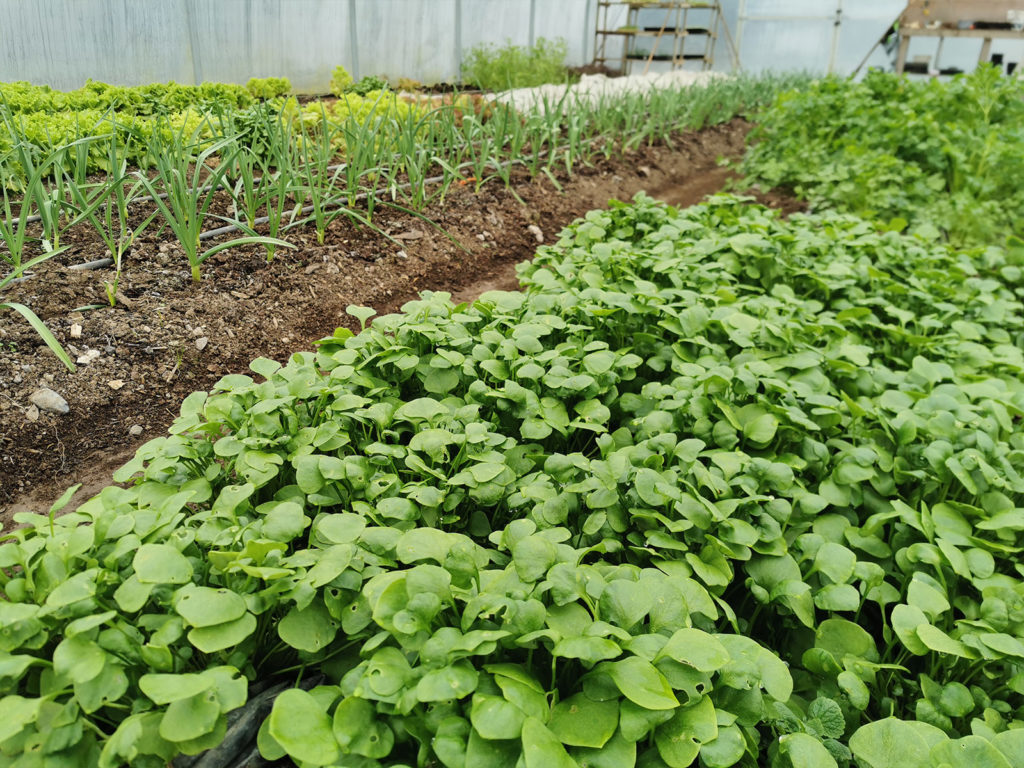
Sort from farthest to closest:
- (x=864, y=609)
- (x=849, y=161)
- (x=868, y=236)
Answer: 1. (x=849, y=161)
2. (x=868, y=236)
3. (x=864, y=609)

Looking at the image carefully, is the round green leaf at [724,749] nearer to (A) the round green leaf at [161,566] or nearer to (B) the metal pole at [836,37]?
(A) the round green leaf at [161,566]

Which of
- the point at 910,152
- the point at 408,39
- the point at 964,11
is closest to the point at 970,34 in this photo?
the point at 964,11

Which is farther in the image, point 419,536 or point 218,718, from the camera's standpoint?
point 419,536

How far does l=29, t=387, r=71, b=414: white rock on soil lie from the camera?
214cm

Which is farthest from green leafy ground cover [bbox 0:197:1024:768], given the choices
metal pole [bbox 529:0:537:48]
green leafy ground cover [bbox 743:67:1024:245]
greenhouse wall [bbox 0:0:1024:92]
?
metal pole [bbox 529:0:537:48]

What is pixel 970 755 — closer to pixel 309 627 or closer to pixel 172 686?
pixel 309 627

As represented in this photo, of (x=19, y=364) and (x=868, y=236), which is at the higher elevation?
(x=868, y=236)

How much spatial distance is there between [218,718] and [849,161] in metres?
4.98

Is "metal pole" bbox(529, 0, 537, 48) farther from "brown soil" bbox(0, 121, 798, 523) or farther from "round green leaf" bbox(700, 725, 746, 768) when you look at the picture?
"round green leaf" bbox(700, 725, 746, 768)

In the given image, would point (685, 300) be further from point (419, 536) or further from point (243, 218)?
point (243, 218)

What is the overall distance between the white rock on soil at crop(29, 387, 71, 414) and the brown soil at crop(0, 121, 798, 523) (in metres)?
0.02

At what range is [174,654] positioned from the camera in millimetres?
1039

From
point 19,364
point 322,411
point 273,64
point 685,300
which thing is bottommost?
point 19,364

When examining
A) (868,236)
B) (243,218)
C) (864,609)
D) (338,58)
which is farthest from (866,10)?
(864,609)
